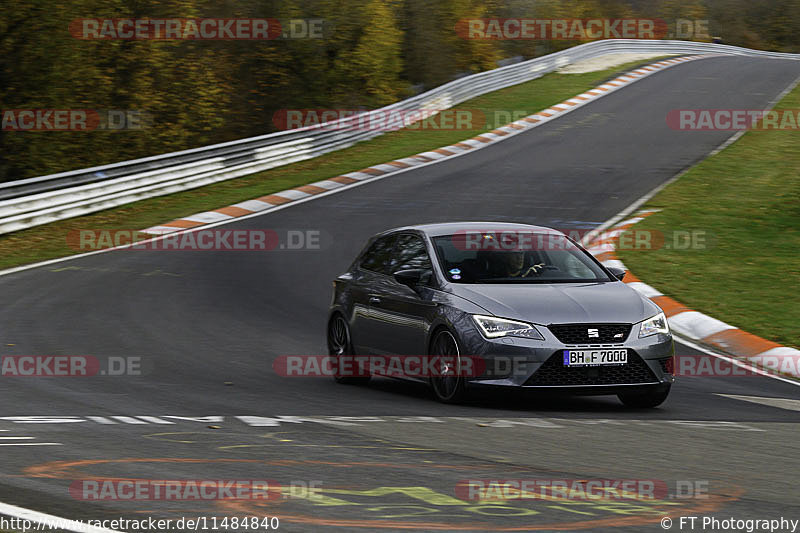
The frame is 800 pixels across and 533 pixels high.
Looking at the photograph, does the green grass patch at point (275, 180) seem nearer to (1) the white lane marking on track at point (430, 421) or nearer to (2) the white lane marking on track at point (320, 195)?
(2) the white lane marking on track at point (320, 195)

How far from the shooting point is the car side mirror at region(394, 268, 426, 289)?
33.3 ft

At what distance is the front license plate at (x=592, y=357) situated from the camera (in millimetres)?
9148

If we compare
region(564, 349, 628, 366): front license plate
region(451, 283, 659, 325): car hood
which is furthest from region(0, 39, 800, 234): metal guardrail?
region(564, 349, 628, 366): front license plate

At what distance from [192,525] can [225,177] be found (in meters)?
22.8

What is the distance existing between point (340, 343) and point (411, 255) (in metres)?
1.29

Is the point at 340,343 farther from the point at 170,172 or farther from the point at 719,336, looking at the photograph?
the point at 170,172

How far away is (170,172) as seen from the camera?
25.8 metres

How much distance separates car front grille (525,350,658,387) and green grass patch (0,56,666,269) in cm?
1168

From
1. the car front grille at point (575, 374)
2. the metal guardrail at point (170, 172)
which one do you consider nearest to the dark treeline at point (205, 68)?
the metal guardrail at point (170, 172)

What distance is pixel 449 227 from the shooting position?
35.7 ft

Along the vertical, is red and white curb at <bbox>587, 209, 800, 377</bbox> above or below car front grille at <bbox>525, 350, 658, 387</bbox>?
below

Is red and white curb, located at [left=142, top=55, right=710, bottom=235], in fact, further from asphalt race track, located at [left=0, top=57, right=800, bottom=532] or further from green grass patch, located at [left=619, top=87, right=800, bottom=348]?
green grass patch, located at [left=619, top=87, right=800, bottom=348]

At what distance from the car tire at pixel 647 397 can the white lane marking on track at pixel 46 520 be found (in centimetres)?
526

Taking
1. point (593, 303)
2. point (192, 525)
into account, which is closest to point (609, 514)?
point (192, 525)
